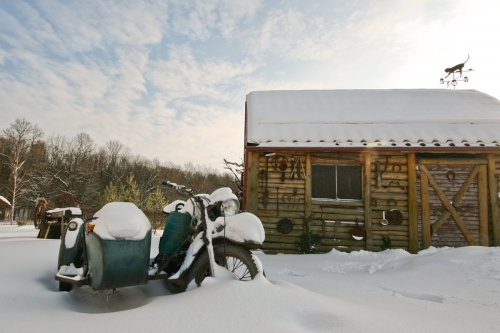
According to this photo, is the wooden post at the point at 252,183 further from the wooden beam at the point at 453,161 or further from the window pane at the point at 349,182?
the wooden beam at the point at 453,161

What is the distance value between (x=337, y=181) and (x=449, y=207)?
2.83m

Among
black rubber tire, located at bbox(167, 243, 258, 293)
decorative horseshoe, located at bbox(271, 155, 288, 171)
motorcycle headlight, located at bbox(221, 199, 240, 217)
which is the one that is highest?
decorative horseshoe, located at bbox(271, 155, 288, 171)

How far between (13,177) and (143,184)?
16.4 meters

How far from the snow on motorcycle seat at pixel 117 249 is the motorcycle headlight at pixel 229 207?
81 cm

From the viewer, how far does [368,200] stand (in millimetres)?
8070

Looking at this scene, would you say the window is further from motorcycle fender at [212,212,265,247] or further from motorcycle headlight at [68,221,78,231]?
motorcycle headlight at [68,221,78,231]

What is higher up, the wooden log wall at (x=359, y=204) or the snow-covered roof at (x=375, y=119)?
the snow-covered roof at (x=375, y=119)

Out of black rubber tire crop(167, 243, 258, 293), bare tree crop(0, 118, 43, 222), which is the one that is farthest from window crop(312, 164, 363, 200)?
bare tree crop(0, 118, 43, 222)

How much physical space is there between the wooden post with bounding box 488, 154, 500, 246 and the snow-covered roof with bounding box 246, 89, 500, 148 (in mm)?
565

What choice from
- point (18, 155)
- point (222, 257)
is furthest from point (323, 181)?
point (18, 155)

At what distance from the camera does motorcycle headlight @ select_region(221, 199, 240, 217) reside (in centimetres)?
340

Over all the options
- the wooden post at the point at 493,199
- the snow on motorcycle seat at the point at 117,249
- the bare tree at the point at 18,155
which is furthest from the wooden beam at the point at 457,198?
the bare tree at the point at 18,155

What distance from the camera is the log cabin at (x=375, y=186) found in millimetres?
7977

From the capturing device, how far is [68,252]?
341 centimetres
